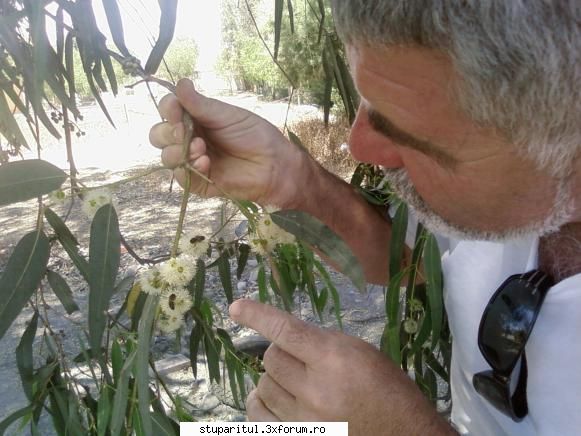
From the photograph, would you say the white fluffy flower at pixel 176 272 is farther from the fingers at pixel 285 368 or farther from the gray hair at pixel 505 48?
the gray hair at pixel 505 48

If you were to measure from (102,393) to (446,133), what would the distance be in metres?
0.60

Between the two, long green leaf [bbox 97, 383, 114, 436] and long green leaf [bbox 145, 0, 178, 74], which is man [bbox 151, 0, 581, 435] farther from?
long green leaf [bbox 97, 383, 114, 436]

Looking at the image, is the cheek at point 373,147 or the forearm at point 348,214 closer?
the cheek at point 373,147

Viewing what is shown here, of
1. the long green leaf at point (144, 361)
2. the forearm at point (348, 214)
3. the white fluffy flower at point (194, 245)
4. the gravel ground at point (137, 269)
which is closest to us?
the long green leaf at point (144, 361)

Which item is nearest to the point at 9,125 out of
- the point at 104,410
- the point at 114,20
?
the point at 114,20

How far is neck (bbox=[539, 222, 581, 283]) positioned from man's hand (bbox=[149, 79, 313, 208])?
1.13 ft

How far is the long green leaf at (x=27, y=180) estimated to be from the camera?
589 millimetres

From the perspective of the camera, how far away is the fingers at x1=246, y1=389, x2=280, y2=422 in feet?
2.12

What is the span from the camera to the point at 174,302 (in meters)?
0.63

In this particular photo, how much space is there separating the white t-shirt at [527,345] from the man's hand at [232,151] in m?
0.26

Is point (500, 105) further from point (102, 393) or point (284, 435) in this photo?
point (102, 393)

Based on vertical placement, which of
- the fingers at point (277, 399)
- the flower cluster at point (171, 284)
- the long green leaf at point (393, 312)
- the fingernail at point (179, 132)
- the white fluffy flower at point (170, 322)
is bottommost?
the long green leaf at point (393, 312)

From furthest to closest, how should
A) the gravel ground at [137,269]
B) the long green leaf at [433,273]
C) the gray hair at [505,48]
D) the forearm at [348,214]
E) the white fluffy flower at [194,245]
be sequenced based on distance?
the gravel ground at [137,269]
the forearm at [348,214]
the long green leaf at [433,273]
the white fluffy flower at [194,245]
the gray hair at [505,48]

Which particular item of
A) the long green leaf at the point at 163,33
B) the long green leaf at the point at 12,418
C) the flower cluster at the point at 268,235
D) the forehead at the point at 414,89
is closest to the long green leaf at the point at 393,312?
the flower cluster at the point at 268,235
